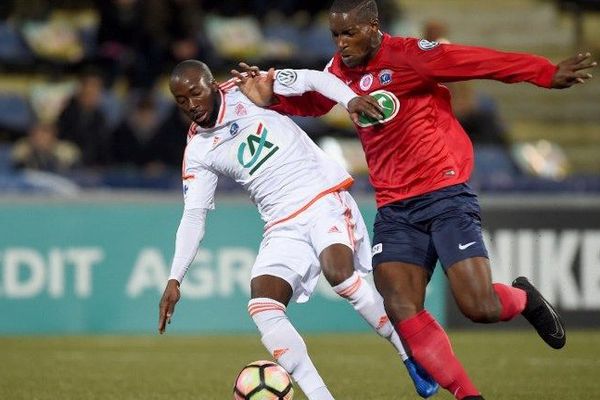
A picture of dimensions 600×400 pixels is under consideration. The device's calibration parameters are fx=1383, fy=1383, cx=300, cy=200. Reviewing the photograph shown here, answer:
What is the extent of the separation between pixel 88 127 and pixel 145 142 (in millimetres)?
616

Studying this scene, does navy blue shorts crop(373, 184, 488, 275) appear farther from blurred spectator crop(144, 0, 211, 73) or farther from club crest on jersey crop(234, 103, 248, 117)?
blurred spectator crop(144, 0, 211, 73)

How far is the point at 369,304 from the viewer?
23.8ft

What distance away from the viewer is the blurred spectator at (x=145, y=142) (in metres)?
14.4

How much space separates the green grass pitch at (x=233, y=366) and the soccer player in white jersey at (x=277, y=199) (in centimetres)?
111

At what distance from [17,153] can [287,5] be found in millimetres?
4462

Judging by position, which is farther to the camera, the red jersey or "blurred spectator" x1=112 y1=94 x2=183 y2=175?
"blurred spectator" x1=112 y1=94 x2=183 y2=175

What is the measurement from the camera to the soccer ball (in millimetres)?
6898

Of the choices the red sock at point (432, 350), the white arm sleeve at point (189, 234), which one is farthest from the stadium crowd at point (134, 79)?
the red sock at point (432, 350)

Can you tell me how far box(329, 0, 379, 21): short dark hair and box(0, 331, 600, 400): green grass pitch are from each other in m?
2.39

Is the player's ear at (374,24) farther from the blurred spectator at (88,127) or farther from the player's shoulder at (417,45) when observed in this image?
the blurred spectator at (88,127)

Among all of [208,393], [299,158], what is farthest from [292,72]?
[208,393]

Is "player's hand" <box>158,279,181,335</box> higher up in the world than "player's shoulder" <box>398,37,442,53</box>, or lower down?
lower down

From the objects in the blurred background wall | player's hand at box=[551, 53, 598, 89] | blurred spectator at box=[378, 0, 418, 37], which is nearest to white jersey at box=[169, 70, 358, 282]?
player's hand at box=[551, 53, 598, 89]

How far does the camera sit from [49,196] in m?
12.6
